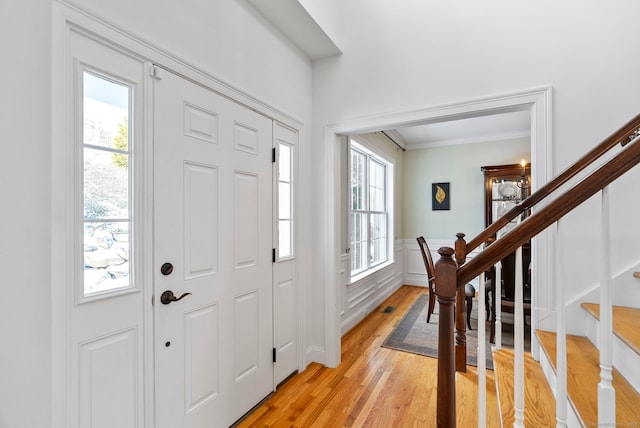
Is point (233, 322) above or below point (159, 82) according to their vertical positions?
below

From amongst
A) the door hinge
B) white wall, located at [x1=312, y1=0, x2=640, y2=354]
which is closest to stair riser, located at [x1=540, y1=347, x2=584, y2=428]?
white wall, located at [x1=312, y1=0, x2=640, y2=354]

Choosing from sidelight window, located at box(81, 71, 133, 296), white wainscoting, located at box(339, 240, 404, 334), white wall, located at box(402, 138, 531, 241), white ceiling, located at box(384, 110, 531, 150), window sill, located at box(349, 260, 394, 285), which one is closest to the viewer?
sidelight window, located at box(81, 71, 133, 296)

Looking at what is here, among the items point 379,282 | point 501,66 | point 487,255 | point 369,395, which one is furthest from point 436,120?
point 379,282

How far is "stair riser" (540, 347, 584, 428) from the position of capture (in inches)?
43.6

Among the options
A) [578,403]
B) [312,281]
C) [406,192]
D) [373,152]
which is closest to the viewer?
[578,403]

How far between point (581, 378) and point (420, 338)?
2.02 m

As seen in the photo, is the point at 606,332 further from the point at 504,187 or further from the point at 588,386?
the point at 504,187

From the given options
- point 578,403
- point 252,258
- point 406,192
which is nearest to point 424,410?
point 578,403

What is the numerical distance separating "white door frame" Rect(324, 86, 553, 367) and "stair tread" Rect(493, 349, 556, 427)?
0.35m

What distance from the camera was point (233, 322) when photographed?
192 centimetres

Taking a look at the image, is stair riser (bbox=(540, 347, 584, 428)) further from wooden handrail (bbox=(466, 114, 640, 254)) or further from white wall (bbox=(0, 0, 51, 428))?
white wall (bbox=(0, 0, 51, 428))

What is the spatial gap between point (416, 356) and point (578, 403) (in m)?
1.82

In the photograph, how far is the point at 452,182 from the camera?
540cm

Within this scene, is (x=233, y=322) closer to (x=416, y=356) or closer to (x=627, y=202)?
(x=416, y=356)
